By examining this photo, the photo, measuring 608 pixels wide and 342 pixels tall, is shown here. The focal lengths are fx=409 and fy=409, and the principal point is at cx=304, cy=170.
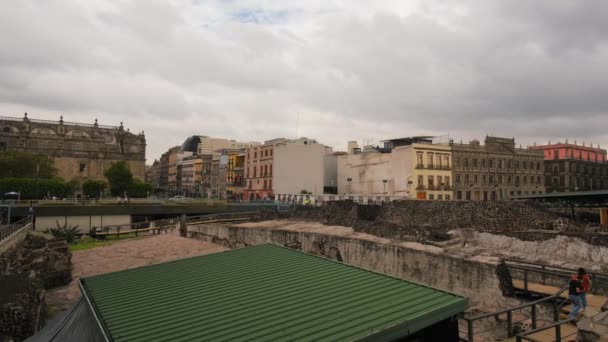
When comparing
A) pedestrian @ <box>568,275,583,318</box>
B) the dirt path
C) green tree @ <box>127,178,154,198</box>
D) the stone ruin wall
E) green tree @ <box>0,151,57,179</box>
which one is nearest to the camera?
pedestrian @ <box>568,275,583,318</box>

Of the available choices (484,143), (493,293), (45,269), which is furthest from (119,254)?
(484,143)

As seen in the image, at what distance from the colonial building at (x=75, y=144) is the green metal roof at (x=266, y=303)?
70.6m

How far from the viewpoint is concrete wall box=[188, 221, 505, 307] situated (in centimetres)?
1316

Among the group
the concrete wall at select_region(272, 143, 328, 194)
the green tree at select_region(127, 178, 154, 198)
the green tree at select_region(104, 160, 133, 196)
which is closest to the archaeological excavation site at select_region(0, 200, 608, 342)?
the concrete wall at select_region(272, 143, 328, 194)

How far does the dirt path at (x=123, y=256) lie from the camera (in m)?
17.3

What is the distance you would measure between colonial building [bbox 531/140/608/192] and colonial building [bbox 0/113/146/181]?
241 ft

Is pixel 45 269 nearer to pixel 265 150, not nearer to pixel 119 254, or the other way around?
pixel 119 254

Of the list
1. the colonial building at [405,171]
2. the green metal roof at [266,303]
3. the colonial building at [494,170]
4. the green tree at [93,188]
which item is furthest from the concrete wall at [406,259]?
the green tree at [93,188]

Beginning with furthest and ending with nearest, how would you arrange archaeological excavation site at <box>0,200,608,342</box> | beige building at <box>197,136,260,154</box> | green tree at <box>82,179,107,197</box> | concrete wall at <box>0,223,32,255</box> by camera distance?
1. beige building at <box>197,136,260,154</box>
2. green tree at <box>82,179,107,197</box>
3. concrete wall at <box>0,223,32,255</box>
4. archaeological excavation site at <box>0,200,608,342</box>

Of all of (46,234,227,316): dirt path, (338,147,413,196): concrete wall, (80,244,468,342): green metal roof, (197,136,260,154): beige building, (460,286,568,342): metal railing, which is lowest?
(46,234,227,316): dirt path

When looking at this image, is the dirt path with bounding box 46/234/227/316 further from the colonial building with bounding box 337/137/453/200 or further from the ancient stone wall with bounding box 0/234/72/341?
the colonial building with bounding box 337/137/453/200

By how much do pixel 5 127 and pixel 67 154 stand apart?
32.6 ft

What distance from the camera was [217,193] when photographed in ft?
274

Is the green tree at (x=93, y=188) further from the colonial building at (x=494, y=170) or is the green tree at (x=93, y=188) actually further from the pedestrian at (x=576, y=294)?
the pedestrian at (x=576, y=294)
